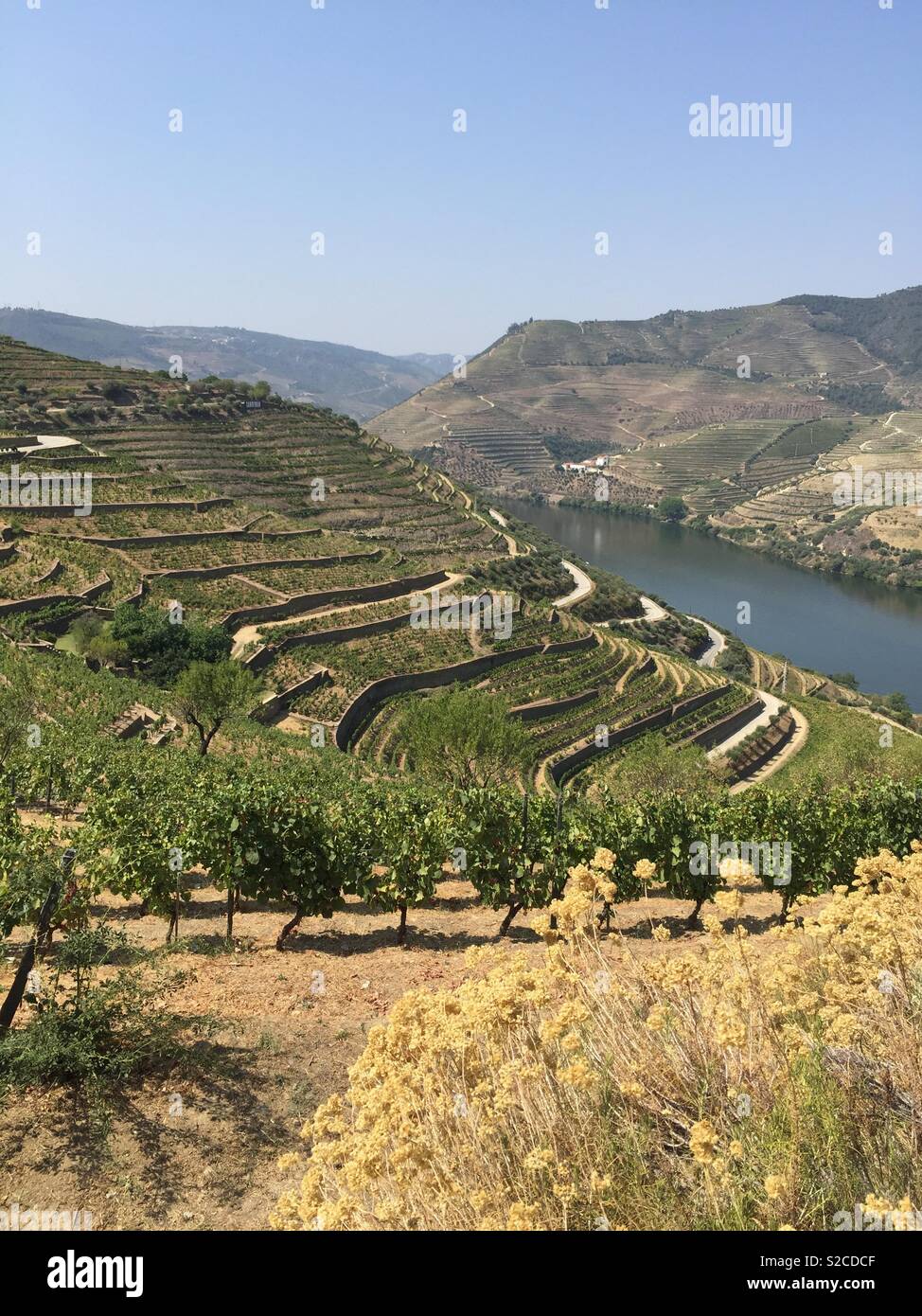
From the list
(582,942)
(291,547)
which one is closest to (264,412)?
(291,547)

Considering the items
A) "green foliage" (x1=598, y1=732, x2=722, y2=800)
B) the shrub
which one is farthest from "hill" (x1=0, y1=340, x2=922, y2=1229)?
the shrub

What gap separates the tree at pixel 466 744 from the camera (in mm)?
29969

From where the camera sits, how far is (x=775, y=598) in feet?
374

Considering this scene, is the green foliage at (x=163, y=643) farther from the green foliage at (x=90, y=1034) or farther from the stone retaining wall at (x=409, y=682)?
the green foliage at (x=90, y=1034)

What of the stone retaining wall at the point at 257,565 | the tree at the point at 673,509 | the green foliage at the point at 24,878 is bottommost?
the green foliage at the point at 24,878

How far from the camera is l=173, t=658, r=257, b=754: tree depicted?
2844 centimetres

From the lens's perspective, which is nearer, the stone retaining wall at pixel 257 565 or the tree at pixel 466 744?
the tree at pixel 466 744

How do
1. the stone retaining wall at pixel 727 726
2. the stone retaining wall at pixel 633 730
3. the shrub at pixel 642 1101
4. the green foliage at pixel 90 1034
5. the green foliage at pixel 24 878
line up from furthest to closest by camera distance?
the stone retaining wall at pixel 727 726 < the stone retaining wall at pixel 633 730 < the green foliage at pixel 24 878 < the green foliage at pixel 90 1034 < the shrub at pixel 642 1101

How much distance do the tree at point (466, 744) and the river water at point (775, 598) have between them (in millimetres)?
66855

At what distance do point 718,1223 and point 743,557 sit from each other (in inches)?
5560

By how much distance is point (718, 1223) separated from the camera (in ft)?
14.9
